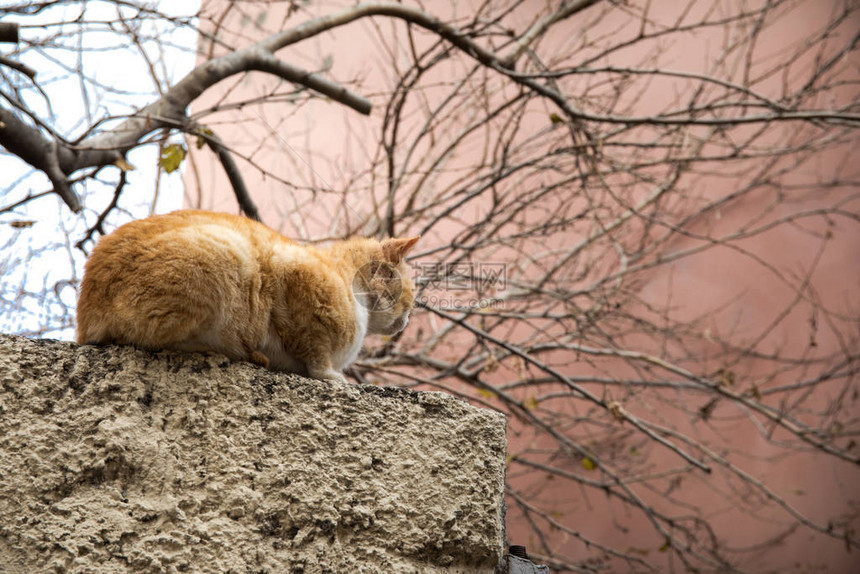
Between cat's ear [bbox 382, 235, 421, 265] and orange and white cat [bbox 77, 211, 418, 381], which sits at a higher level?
cat's ear [bbox 382, 235, 421, 265]

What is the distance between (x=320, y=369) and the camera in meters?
1.56

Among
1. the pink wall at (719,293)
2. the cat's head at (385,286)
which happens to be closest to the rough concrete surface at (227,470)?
the cat's head at (385,286)

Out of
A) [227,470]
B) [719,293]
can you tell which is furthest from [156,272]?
[719,293]

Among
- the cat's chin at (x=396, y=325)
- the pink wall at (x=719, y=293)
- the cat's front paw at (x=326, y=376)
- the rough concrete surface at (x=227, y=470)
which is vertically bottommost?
the rough concrete surface at (x=227, y=470)

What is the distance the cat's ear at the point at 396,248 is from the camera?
1.87 meters

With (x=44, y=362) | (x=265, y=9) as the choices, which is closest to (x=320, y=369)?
(x=44, y=362)

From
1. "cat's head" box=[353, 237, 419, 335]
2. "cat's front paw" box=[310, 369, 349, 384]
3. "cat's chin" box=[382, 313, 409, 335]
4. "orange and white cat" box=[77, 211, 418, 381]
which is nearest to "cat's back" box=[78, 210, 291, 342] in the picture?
"orange and white cat" box=[77, 211, 418, 381]

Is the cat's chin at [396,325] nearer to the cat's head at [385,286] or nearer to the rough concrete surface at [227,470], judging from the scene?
the cat's head at [385,286]

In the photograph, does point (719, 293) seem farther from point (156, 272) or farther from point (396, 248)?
point (156, 272)

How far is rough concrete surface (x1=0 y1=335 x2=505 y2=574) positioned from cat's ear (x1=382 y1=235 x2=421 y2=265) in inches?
19.9

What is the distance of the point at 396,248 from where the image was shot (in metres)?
1.87

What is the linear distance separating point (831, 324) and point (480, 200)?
2.02 metres

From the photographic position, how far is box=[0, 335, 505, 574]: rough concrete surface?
1165 mm

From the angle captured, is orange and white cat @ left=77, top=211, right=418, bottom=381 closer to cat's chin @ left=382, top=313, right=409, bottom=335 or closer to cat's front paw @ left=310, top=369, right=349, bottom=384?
cat's front paw @ left=310, top=369, right=349, bottom=384
